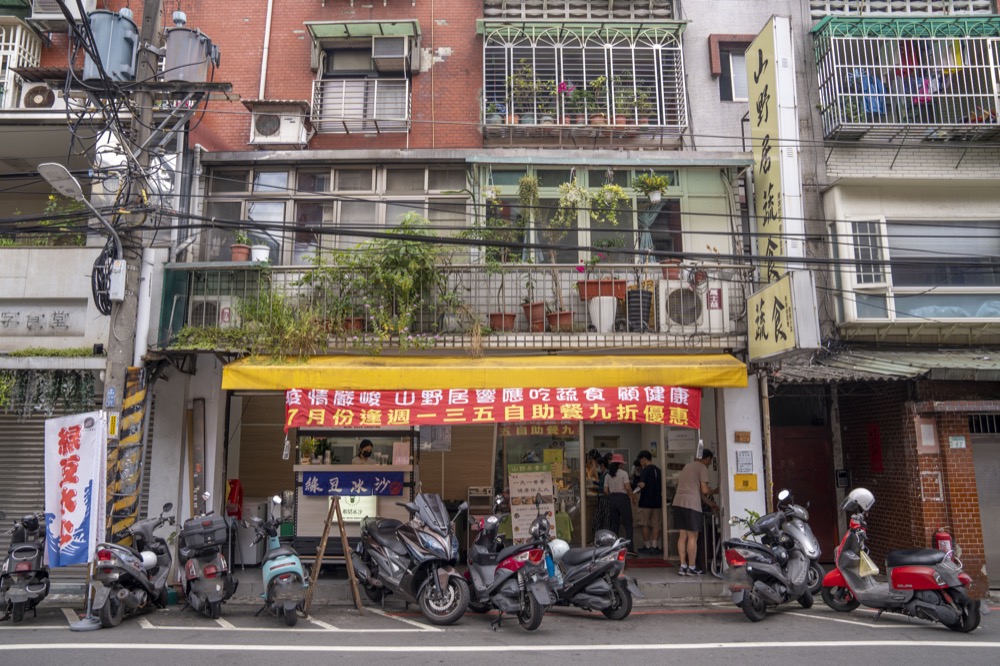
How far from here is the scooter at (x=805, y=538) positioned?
9.29 meters

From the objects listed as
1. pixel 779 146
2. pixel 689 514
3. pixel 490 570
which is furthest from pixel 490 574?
pixel 779 146

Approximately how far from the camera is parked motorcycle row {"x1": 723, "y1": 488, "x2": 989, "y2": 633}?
8.21 m

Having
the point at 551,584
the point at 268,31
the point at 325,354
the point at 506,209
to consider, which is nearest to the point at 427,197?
the point at 506,209

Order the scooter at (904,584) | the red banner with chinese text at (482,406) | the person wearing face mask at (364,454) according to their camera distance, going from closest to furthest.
Result: the scooter at (904,584) < the red banner with chinese text at (482,406) < the person wearing face mask at (364,454)

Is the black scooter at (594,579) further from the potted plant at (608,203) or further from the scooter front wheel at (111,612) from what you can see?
the potted plant at (608,203)

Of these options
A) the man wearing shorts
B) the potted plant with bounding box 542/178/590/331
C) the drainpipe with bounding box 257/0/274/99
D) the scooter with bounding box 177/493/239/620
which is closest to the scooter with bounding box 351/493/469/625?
the scooter with bounding box 177/493/239/620

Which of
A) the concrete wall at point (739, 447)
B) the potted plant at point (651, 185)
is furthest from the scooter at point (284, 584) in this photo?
the potted plant at point (651, 185)

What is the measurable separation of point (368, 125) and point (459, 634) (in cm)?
935

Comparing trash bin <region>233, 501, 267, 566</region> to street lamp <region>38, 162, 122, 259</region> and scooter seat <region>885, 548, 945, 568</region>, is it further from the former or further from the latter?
scooter seat <region>885, 548, 945, 568</region>

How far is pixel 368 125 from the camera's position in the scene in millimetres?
13656

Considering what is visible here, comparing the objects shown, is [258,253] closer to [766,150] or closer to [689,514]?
[689,514]

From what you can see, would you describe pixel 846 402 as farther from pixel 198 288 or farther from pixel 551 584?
pixel 198 288

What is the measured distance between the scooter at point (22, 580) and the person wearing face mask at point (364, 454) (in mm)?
4399

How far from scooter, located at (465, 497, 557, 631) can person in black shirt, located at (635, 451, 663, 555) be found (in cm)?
435
